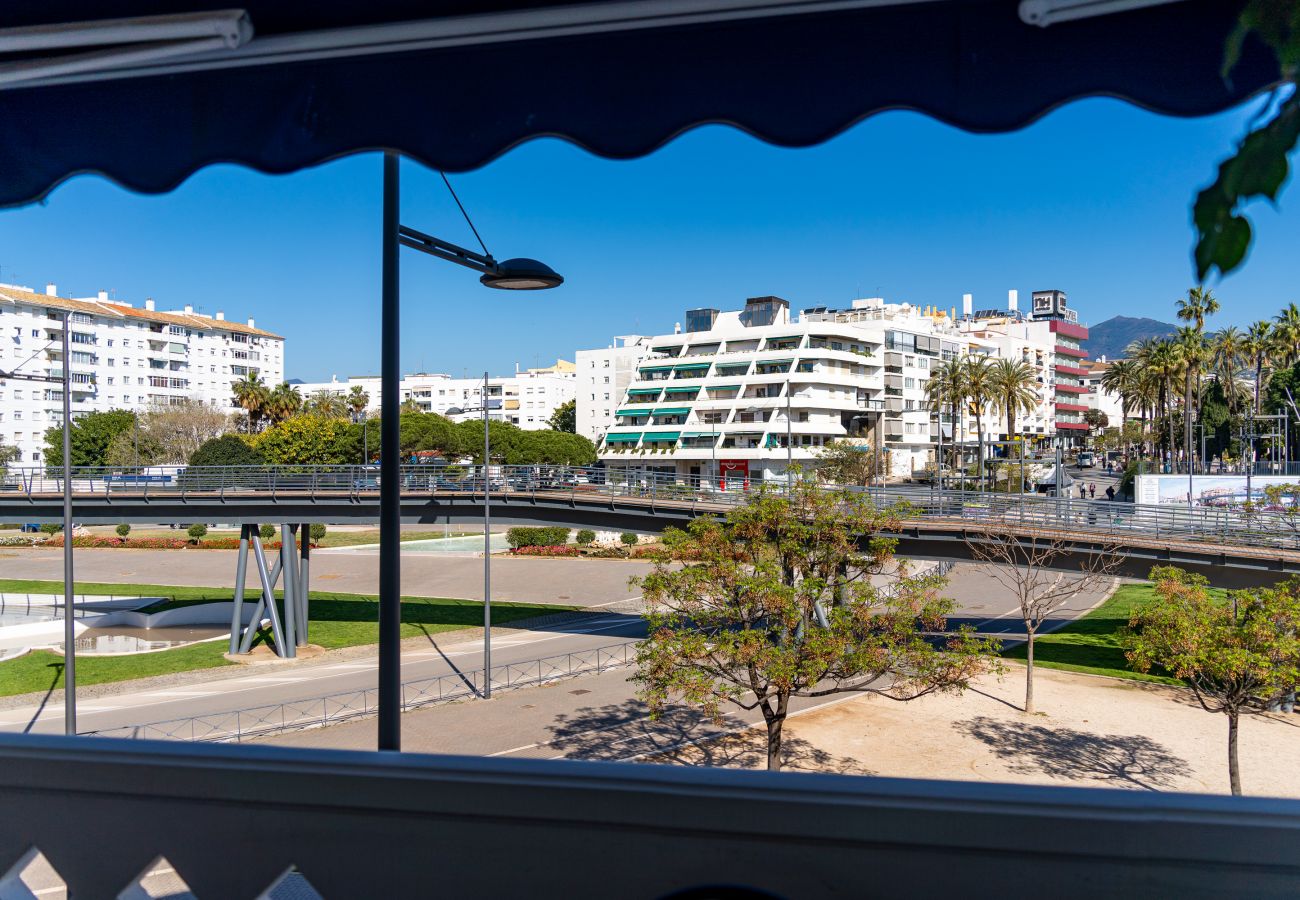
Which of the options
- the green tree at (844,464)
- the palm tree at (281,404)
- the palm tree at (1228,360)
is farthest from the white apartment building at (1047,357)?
the palm tree at (281,404)

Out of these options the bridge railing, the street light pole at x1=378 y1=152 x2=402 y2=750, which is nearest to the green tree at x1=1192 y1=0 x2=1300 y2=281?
the street light pole at x1=378 y1=152 x2=402 y2=750

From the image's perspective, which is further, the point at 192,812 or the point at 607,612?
the point at 607,612

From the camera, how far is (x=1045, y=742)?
1623cm

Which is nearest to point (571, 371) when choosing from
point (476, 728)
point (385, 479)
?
point (476, 728)

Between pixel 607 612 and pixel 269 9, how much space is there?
1235 inches

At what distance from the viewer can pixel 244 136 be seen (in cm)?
235

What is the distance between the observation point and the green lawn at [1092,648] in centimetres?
2188

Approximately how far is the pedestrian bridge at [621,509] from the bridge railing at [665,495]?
0.04m

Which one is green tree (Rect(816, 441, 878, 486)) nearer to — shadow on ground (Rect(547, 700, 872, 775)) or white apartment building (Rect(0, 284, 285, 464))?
shadow on ground (Rect(547, 700, 872, 775))

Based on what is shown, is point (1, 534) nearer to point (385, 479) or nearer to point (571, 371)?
point (385, 479)

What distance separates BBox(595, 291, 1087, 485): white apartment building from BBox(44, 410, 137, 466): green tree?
2565cm

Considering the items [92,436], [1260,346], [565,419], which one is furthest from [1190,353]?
[565,419]

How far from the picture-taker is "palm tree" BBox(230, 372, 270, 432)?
49.5 m

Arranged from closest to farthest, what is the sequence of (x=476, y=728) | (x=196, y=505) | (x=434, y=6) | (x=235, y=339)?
(x=434, y=6) < (x=476, y=728) < (x=196, y=505) < (x=235, y=339)
